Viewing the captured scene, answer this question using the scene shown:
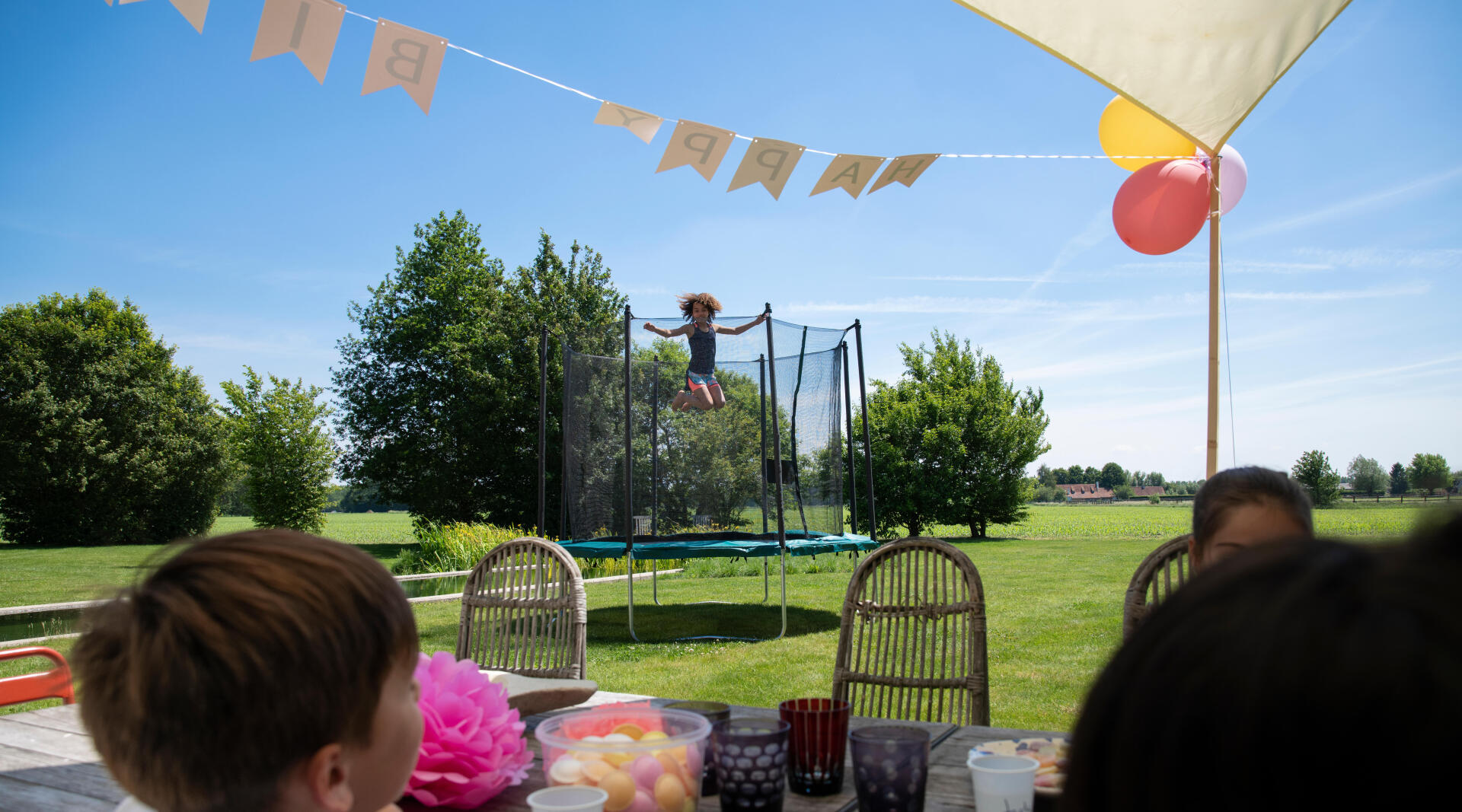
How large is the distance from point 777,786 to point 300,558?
0.63 m

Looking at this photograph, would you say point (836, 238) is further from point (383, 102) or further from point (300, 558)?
point (300, 558)

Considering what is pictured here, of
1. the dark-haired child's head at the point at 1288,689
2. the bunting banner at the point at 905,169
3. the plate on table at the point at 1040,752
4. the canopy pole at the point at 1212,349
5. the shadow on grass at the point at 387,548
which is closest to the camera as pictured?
the dark-haired child's head at the point at 1288,689

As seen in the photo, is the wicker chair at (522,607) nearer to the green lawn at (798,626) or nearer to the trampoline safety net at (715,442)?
the green lawn at (798,626)

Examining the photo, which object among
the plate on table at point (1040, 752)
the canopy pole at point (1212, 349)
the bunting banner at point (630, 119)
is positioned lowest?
the plate on table at point (1040, 752)

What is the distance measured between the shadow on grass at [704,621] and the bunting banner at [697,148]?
10.4 feet

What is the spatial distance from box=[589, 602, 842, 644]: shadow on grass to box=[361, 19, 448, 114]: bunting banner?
3.71 metres

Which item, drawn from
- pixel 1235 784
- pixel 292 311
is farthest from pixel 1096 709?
pixel 292 311

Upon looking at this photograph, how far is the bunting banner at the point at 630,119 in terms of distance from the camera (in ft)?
13.1

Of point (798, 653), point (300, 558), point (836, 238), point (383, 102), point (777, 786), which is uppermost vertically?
point (836, 238)

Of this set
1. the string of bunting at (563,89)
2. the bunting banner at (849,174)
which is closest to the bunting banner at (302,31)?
the string of bunting at (563,89)

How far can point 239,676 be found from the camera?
0.60 metres

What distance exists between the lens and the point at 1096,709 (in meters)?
0.23

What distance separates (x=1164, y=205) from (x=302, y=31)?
4082 millimetres

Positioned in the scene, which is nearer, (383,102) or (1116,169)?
(383,102)
